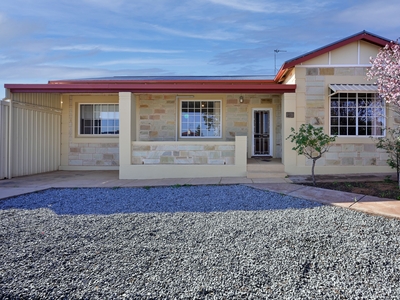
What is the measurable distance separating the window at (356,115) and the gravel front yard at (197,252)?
15.3 ft

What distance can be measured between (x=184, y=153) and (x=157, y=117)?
304cm

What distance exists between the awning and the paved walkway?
3207mm

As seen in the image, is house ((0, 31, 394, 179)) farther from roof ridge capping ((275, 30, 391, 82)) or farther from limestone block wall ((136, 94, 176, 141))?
limestone block wall ((136, 94, 176, 141))

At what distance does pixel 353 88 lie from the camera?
8344 millimetres

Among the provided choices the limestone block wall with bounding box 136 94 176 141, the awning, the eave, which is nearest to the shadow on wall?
the eave

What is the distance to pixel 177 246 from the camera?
3.35m

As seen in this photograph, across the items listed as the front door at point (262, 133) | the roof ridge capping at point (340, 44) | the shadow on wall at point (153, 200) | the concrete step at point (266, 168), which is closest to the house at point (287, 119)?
the roof ridge capping at point (340, 44)

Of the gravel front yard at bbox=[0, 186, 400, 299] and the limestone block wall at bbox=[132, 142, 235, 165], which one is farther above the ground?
the limestone block wall at bbox=[132, 142, 235, 165]

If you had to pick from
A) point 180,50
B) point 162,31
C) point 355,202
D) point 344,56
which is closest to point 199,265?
point 355,202

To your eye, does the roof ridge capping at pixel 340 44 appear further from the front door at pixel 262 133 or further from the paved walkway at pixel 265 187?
the paved walkway at pixel 265 187

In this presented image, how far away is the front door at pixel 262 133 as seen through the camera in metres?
11.3

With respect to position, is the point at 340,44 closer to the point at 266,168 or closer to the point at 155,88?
the point at 266,168

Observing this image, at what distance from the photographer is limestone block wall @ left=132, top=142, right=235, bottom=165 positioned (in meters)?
8.85

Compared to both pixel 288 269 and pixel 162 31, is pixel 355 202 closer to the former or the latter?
pixel 288 269
